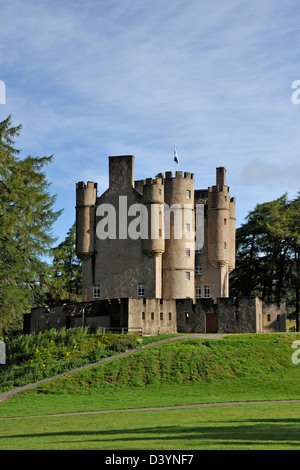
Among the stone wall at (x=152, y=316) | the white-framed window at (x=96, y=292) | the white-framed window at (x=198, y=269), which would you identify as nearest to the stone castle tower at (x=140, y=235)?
the white-framed window at (x=96, y=292)

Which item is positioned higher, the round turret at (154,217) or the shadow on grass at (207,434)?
the round turret at (154,217)

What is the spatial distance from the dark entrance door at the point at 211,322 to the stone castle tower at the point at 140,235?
5387 mm

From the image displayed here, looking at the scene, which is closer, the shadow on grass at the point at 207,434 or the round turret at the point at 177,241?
the shadow on grass at the point at 207,434

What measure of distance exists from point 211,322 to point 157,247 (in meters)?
8.18

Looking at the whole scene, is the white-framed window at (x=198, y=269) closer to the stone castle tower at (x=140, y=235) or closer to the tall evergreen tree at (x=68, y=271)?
the stone castle tower at (x=140, y=235)

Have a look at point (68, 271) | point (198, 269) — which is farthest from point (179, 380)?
point (68, 271)

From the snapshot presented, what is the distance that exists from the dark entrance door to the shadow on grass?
32388 millimetres

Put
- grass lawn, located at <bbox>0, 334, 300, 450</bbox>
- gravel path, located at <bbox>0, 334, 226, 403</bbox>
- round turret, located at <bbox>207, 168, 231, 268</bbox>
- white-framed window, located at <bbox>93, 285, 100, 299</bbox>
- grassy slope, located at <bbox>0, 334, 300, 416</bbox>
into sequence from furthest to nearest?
1. round turret, located at <bbox>207, 168, 231, 268</bbox>
2. white-framed window, located at <bbox>93, 285, 100, 299</bbox>
3. gravel path, located at <bbox>0, 334, 226, 403</bbox>
4. grassy slope, located at <bbox>0, 334, 300, 416</bbox>
5. grass lawn, located at <bbox>0, 334, 300, 450</bbox>

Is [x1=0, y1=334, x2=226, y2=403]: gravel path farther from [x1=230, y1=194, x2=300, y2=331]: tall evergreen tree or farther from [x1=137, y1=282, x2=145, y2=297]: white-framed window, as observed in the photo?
[x1=230, y1=194, x2=300, y2=331]: tall evergreen tree

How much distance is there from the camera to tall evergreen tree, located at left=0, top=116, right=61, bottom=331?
5716 centimetres

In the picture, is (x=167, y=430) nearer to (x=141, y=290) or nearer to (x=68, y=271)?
(x=141, y=290)

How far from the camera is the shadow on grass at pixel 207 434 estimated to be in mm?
22453

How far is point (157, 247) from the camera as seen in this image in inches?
2542

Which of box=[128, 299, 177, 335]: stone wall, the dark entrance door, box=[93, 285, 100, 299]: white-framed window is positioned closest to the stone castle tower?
box=[93, 285, 100, 299]: white-framed window
